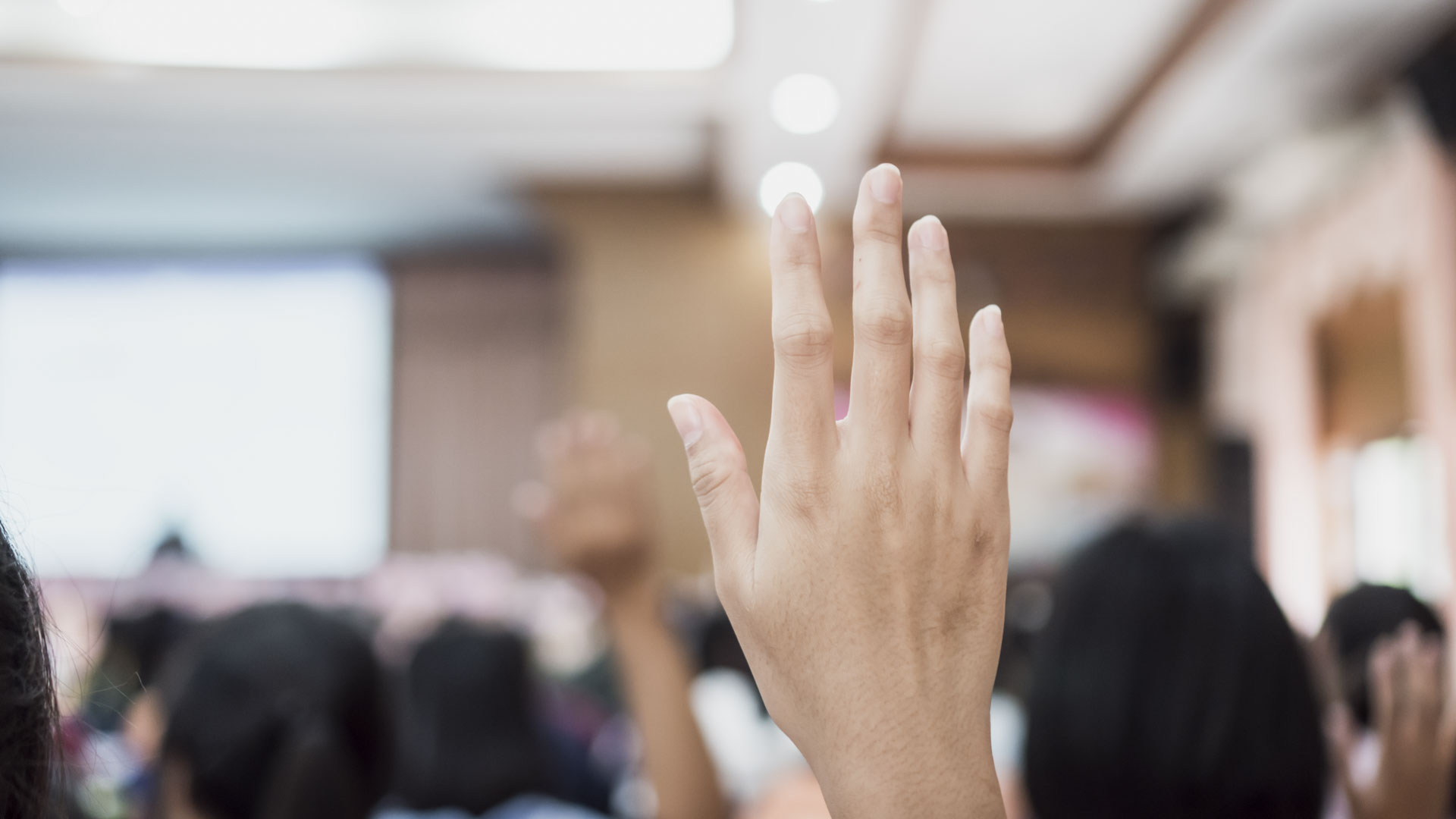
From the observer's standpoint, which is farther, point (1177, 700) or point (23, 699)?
point (1177, 700)

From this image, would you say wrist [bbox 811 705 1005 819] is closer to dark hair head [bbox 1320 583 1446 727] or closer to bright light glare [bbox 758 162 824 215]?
dark hair head [bbox 1320 583 1446 727]

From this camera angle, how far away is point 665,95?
14.5 feet

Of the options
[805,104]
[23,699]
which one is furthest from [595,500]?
[805,104]

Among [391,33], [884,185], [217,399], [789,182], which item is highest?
[391,33]

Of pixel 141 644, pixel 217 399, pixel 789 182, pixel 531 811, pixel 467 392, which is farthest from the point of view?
pixel 467 392

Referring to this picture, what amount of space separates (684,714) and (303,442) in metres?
6.31

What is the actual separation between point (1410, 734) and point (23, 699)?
1029 millimetres

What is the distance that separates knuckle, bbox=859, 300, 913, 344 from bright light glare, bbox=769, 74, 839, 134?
3691 millimetres

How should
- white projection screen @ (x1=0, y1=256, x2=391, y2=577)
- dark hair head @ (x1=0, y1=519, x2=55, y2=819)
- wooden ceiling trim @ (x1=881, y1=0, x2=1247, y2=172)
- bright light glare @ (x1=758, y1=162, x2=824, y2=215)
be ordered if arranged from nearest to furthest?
dark hair head @ (x1=0, y1=519, x2=55, y2=819)
wooden ceiling trim @ (x1=881, y1=0, x2=1247, y2=172)
bright light glare @ (x1=758, y1=162, x2=824, y2=215)
white projection screen @ (x1=0, y1=256, x2=391, y2=577)

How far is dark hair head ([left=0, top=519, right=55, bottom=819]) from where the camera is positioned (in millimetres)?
462

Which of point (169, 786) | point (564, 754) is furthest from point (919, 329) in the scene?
point (564, 754)

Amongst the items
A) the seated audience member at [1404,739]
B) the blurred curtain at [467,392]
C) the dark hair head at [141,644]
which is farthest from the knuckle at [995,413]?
A: the blurred curtain at [467,392]

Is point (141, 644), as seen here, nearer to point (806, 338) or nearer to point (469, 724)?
point (469, 724)

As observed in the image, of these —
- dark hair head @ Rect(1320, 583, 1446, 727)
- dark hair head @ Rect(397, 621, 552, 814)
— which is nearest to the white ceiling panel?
dark hair head @ Rect(397, 621, 552, 814)
